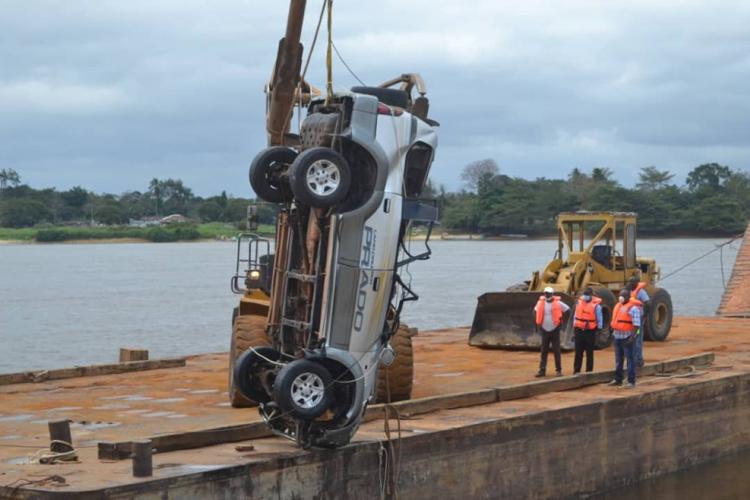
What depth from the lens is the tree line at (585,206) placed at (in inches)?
4296

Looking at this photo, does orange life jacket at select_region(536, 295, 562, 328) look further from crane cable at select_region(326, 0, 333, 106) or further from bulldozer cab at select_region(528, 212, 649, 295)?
crane cable at select_region(326, 0, 333, 106)

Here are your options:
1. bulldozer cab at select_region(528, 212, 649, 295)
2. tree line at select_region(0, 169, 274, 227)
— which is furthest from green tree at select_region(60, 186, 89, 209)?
bulldozer cab at select_region(528, 212, 649, 295)

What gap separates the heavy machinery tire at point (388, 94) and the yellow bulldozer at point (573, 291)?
29.6 ft

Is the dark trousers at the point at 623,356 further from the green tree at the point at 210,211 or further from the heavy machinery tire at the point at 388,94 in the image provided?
the green tree at the point at 210,211

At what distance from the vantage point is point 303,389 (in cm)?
1220

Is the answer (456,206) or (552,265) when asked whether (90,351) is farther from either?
(456,206)

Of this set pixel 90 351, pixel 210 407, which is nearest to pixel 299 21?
pixel 210 407

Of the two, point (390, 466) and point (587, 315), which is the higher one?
point (587, 315)

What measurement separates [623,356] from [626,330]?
46 centimetres

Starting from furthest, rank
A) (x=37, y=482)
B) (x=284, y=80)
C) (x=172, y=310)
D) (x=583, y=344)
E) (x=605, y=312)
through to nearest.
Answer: (x=172, y=310) → (x=605, y=312) → (x=583, y=344) → (x=284, y=80) → (x=37, y=482)

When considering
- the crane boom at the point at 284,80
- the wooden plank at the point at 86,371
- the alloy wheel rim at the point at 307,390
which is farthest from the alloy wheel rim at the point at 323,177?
the wooden plank at the point at 86,371

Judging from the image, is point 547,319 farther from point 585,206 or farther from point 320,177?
point 585,206

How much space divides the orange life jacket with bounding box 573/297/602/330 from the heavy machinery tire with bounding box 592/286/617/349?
370 cm

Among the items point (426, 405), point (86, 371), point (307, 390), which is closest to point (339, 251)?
point (307, 390)
